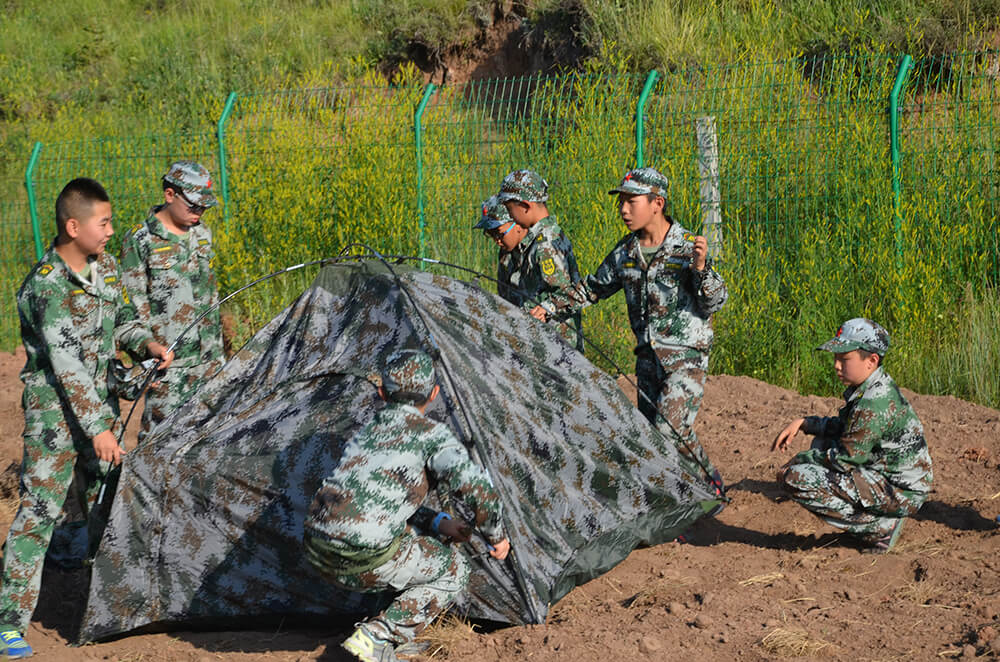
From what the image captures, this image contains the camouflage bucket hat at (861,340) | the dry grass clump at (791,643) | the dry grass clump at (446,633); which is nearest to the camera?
the dry grass clump at (791,643)

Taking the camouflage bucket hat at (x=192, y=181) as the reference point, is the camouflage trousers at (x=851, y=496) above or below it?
below

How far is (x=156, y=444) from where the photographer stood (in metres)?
4.62

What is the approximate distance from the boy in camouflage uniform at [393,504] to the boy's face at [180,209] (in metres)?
2.52

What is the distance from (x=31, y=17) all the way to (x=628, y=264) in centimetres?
1906

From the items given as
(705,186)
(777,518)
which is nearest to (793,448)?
(777,518)

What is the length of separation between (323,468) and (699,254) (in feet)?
6.85

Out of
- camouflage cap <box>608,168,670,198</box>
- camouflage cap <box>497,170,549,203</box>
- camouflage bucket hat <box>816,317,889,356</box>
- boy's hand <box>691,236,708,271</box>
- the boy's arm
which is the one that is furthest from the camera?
camouflage cap <box>497,170,549,203</box>

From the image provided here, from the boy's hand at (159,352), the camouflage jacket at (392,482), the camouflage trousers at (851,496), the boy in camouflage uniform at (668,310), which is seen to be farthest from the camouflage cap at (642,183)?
the boy's hand at (159,352)

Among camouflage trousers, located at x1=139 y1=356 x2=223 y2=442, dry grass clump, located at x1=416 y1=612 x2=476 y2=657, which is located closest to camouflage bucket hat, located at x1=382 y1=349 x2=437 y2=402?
dry grass clump, located at x1=416 y1=612 x2=476 y2=657

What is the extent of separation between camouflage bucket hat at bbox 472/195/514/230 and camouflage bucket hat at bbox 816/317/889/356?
2.03 metres

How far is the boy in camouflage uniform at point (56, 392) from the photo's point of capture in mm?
4348

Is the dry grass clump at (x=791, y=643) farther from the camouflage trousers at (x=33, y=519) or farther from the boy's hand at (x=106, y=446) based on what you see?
the camouflage trousers at (x=33, y=519)

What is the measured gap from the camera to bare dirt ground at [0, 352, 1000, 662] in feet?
13.0

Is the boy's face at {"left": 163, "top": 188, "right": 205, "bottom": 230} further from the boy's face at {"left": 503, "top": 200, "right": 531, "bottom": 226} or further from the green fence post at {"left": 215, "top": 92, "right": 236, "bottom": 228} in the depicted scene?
the green fence post at {"left": 215, "top": 92, "right": 236, "bottom": 228}
